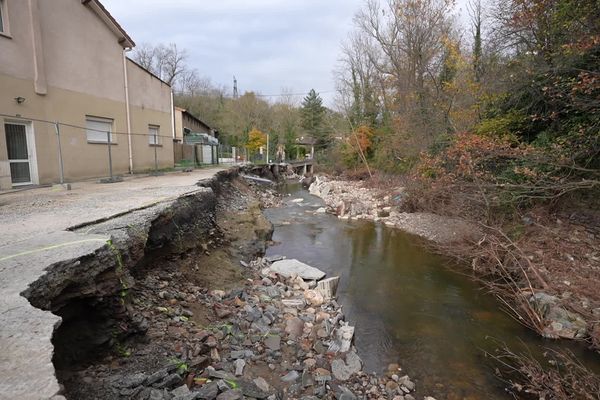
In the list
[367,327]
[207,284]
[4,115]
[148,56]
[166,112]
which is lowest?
[367,327]

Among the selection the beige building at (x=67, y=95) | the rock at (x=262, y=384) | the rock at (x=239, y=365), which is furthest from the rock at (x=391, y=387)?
the beige building at (x=67, y=95)

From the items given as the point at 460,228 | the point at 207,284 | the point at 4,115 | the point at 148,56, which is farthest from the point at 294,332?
the point at 148,56

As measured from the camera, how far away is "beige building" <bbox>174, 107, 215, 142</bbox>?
948 inches

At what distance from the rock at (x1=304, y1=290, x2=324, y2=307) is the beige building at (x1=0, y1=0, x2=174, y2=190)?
26.9ft

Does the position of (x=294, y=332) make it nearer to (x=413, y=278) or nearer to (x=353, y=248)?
(x=413, y=278)

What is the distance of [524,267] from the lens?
24.8ft

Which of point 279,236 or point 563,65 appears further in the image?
point 279,236

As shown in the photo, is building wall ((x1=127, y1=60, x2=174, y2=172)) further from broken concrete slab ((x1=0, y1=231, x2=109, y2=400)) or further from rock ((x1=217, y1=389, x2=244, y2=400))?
rock ((x1=217, y1=389, x2=244, y2=400))

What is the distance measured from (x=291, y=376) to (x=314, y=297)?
7.92ft

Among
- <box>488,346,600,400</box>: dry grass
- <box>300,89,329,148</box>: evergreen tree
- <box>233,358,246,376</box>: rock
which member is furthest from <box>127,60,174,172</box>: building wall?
<box>300,89,329,148</box>: evergreen tree

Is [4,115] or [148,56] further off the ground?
[148,56]

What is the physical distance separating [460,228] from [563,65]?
5.10m

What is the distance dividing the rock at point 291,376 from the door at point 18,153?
9255 millimetres

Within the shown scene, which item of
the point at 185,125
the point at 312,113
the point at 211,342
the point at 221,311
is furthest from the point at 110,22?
the point at 312,113
